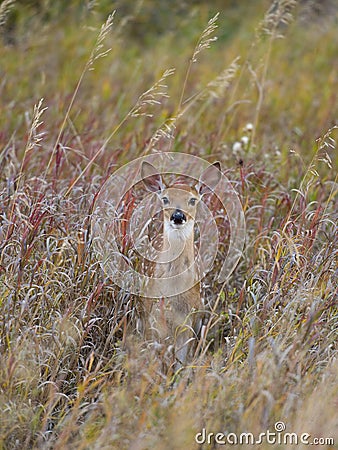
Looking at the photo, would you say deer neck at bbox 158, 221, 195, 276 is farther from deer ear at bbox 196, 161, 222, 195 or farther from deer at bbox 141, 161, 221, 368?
deer ear at bbox 196, 161, 222, 195

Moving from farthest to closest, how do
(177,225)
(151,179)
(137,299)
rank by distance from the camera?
(151,179)
(177,225)
(137,299)

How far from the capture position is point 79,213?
4.46 m

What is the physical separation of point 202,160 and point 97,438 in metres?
2.79

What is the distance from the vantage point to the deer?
397 cm

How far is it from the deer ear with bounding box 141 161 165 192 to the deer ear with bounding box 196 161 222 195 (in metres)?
0.24

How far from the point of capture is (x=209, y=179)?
447 centimetres

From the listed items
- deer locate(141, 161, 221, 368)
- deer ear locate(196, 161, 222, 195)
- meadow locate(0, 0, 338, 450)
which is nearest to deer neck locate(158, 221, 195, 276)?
deer locate(141, 161, 221, 368)

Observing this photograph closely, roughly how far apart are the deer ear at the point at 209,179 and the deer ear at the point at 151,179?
24 centimetres

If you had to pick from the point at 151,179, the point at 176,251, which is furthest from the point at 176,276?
the point at 151,179

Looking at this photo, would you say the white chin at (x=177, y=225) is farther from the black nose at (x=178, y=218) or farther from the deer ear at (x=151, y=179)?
the deer ear at (x=151, y=179)

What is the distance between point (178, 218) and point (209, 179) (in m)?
0.46

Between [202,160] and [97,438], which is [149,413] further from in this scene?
[202,160]

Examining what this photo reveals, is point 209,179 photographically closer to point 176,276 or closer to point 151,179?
point 151,179

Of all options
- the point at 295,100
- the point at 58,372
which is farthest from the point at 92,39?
the point at 58,372
